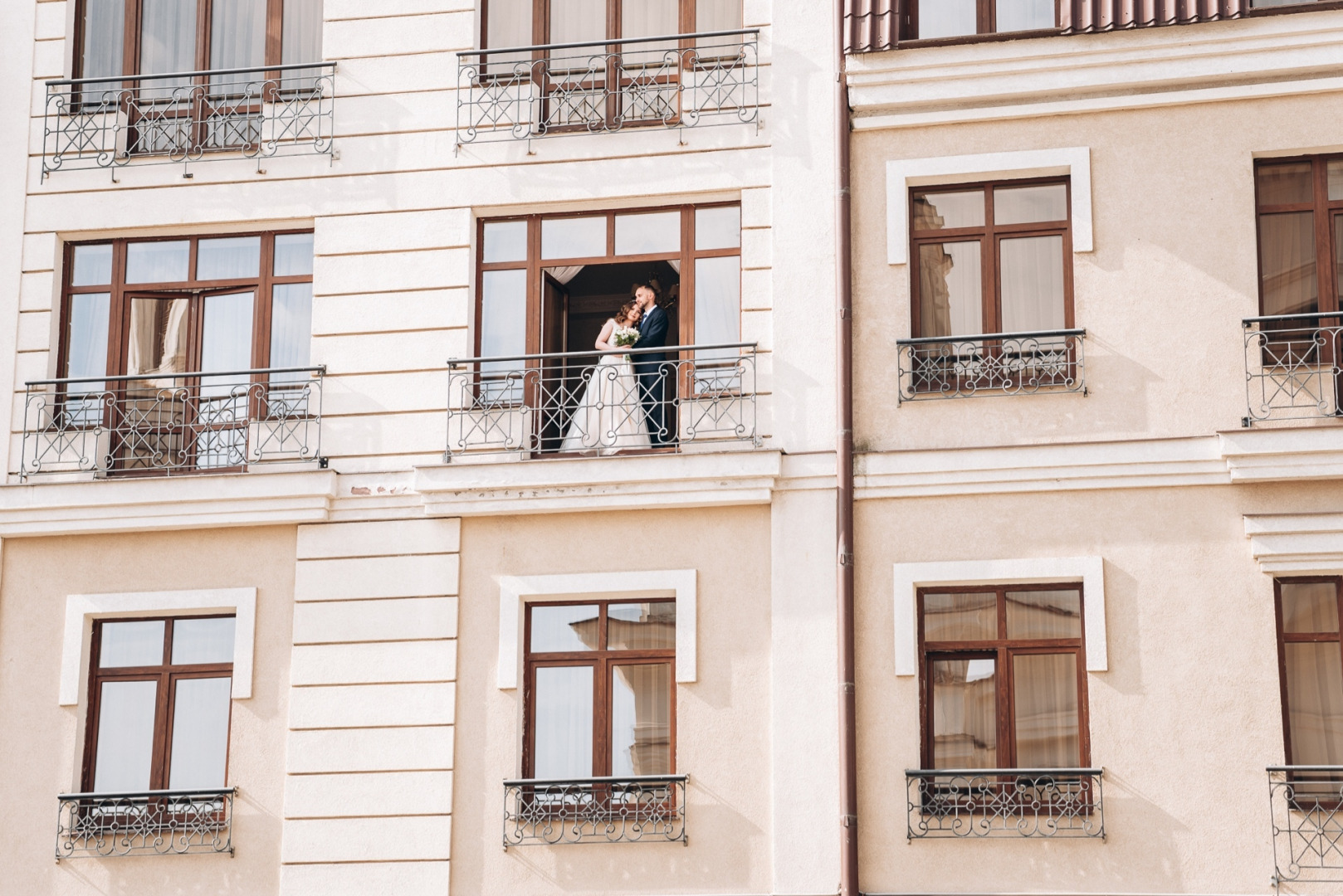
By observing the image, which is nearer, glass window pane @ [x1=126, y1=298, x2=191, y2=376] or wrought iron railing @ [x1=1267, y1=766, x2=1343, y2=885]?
wrought iron railing @ [x1=1267, y1=766, x2=1343, y2=885]

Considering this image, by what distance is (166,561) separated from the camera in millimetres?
16500

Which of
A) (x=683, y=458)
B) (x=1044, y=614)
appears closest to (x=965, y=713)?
(x=1044, y=614)

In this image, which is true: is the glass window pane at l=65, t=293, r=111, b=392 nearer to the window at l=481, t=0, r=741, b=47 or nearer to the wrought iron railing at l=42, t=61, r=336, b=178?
the wrought iron railing at l=42, t=61, r=336, b=178

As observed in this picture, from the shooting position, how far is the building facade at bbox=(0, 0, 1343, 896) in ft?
48.4

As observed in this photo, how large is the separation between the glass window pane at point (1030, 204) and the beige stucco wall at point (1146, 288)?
0.37m

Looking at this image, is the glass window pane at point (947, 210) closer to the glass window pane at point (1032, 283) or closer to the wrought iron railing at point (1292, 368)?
the glass window pane at point (1032, 283)

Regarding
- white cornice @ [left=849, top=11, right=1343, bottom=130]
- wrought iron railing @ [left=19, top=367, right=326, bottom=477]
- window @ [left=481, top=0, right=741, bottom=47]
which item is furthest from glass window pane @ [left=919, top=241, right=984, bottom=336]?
wrought iron railing @ [left=19, top=367, right=326, bottom=477]

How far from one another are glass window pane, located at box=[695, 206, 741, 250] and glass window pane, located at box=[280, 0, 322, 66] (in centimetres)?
432

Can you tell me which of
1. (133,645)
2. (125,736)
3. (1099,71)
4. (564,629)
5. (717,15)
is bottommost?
(125,736)

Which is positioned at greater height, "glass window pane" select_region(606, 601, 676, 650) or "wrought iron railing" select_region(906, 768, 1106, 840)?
"glass window pane" select_region(606, 601, 676, 650)

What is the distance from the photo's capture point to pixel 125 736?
16344 mm

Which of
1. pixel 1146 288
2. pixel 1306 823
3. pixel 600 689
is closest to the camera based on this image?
pixel 1306 823

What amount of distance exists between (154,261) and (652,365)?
17.1 ft

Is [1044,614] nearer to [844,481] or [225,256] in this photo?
[844,481]
